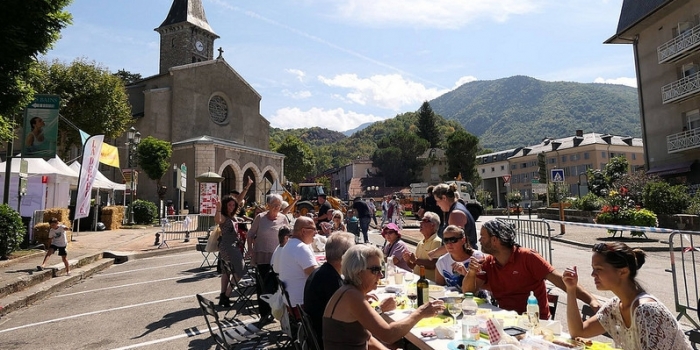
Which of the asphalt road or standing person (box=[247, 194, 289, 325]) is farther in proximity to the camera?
standing person (box=[247, 194, 289, 325])

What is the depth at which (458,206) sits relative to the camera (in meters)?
6.26

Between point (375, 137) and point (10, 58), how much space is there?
144488 millimetres

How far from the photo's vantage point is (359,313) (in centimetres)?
273

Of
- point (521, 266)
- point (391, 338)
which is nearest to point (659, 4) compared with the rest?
point (521, 266)

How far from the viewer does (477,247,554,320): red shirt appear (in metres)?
3.70

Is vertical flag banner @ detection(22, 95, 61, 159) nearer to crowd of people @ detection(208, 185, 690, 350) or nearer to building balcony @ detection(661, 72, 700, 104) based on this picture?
crowd of people @ detection(208, 185, 690, 350)

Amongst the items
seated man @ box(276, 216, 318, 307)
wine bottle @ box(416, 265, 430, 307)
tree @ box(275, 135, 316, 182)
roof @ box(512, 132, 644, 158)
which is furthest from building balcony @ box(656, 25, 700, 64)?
tree @ box(275, 135, 316, 182)

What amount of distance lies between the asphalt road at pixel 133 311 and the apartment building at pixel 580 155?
54.3m

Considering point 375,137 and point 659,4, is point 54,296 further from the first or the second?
point 375,137

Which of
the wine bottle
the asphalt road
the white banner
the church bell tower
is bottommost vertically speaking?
the asphalt road

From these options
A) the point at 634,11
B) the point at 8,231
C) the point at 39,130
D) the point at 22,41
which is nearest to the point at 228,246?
the point at 22,41

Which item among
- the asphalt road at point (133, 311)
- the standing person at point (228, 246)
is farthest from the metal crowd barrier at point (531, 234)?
the standing person at point (228, 246)

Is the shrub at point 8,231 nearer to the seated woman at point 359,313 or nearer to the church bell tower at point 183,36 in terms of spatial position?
the seated woman at point 359,313

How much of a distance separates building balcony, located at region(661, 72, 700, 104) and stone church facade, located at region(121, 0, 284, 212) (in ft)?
106
